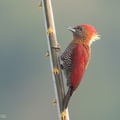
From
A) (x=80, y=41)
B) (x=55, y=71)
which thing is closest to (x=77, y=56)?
(x=80, y=41)

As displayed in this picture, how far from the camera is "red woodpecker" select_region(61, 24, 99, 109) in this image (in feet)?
27.6

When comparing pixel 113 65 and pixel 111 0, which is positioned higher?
pixel 111 0

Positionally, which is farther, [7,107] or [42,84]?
[42,84]

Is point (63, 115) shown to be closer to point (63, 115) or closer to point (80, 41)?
point (63, 115)

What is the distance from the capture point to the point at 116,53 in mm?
42125

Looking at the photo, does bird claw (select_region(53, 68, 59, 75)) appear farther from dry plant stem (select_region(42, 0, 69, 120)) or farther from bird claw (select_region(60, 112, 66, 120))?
bird claw (select_region(60, 112, 66, 120))

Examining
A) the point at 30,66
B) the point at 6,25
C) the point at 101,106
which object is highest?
the point at 6,25

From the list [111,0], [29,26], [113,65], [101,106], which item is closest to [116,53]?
[113,65]

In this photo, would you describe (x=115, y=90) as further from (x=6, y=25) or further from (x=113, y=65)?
(x=6, y=25)

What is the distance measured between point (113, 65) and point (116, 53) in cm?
94

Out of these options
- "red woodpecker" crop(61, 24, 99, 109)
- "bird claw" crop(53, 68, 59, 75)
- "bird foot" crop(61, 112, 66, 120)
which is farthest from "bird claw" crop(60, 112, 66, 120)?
"red woodpecker" crop(61, 24, 99, 109)

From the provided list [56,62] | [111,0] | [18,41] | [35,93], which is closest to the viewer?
[56,62]

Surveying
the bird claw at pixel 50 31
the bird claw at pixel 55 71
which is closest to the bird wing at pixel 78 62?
the bird claw at pixel 55 71

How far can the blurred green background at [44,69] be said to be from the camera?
3721cm
